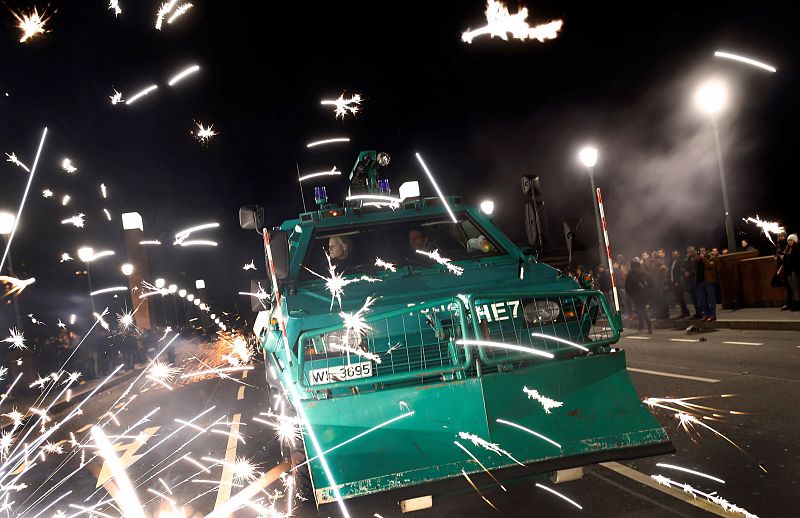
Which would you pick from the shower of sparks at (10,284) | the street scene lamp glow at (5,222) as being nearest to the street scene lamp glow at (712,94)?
the shower of sparks at (10,284)

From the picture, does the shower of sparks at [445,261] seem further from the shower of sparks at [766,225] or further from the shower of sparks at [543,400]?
the shower of sparks at [766,225]

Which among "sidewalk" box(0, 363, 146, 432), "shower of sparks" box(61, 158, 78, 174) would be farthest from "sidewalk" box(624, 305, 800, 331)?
"shower of sparks" box(61, 158, 78, 174)

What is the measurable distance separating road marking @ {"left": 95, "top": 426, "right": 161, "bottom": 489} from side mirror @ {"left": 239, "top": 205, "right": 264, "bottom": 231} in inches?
142

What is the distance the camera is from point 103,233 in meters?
71.2

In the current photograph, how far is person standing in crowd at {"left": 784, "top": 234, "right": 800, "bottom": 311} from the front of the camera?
13781 mm

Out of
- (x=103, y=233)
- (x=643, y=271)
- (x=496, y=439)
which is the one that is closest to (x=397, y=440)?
(x=496, y=439)

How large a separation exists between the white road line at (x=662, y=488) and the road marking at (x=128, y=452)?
18.3 ft

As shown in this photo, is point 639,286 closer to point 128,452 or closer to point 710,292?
point 710,292

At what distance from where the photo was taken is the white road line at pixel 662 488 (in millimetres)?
4046

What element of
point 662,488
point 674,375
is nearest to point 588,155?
point 674,375

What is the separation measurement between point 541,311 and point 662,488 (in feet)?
5.05

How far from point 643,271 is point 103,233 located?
225 feet

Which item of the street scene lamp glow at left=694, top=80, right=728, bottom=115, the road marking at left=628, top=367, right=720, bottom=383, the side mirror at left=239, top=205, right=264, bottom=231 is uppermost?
the street scene lamp glow at left=694, top=80, right=728, bottom=115

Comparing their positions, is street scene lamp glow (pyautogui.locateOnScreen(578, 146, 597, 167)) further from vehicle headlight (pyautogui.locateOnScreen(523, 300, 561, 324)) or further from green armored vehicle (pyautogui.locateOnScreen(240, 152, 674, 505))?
vehicle headlight (pyautogui.locateOnScreen(523, 300, 561, 324))
